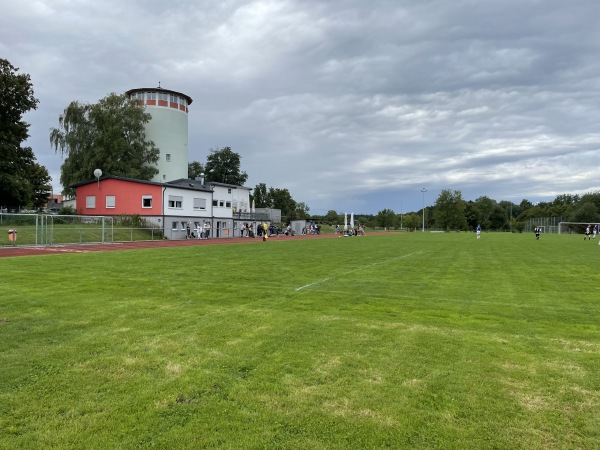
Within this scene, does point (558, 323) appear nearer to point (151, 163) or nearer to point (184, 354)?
point (184, 354)

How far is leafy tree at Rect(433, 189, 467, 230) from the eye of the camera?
127 meters

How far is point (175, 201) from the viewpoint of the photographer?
148ft

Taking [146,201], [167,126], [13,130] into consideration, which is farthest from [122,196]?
[167,126]

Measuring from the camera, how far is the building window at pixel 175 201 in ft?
146

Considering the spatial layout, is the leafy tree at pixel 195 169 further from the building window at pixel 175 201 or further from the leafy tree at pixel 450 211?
the leafy tree at pixel 450 211

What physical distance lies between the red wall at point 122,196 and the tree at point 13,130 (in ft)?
19.4

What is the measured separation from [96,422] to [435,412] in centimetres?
296

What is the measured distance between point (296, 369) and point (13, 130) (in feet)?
162

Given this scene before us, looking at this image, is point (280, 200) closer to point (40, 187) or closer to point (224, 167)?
point (224, 167)

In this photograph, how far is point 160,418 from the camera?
146 inches

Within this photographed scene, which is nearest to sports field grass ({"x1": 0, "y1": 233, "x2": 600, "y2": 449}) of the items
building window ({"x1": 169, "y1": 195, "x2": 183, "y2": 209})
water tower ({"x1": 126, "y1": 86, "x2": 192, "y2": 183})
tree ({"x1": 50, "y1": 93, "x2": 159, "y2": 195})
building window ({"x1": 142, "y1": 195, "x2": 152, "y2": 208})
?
building window ({"x1": 142, "y1": 195, "x2": 152, "y2": 208})

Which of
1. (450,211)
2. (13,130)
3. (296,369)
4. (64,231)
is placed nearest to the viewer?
(296,369)

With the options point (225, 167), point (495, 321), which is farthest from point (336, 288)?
point (225, 167)

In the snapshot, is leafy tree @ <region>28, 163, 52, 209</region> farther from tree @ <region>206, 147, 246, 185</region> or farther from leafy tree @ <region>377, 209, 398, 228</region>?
leafy tree @ <region>377, 209, 398, 228</region>
